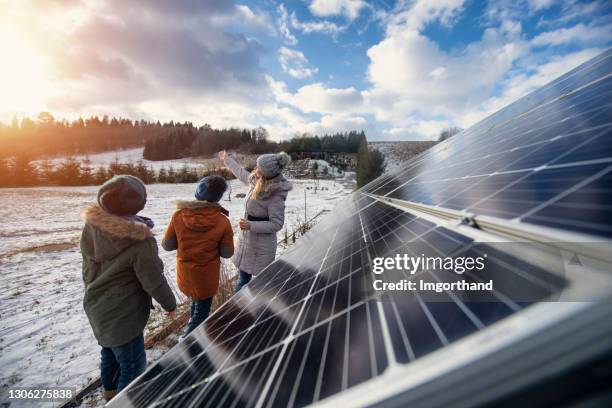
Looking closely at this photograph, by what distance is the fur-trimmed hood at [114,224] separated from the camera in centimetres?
278

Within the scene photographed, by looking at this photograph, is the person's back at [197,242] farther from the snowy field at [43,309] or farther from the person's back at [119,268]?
the snowy field at [43,309]

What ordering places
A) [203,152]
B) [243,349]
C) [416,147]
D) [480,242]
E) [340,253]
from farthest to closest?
[203,152], [416,147], [340,253], [243,349], [480,242]

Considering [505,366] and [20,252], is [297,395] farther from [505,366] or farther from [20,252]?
[20,252]

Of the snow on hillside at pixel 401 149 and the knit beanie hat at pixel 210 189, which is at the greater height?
the snow on hillside at pixel 401 149

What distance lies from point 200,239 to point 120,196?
47.2 inches

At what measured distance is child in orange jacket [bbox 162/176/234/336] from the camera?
3812mm

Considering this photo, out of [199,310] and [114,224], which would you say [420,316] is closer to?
[114,224]

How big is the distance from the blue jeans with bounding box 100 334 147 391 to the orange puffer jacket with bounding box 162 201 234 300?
90 cm

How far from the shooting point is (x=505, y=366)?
0.44 metres

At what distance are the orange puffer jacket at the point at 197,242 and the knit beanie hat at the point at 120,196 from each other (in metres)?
0.78

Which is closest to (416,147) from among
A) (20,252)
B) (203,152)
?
(203,152)

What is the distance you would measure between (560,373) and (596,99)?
337 cm

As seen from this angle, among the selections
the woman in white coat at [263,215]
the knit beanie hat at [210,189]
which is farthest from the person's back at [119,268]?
the woman in white coat at [263,215]

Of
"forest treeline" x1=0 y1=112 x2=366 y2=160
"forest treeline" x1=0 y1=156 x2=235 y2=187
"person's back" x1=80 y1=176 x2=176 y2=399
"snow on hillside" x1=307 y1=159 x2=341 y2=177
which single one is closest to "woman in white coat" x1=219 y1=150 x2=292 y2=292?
"person's back" x1=80 y1=176 x2=176 y2=399
